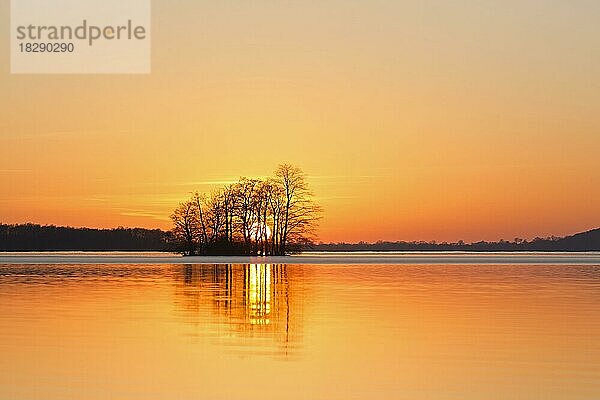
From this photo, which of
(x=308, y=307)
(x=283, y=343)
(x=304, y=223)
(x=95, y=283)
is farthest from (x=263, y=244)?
(x=283, y=343)

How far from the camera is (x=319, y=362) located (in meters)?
14.4

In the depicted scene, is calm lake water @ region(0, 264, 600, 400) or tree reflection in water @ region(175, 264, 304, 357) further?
tree reflection in water @ region(175, 264, 304, 357)

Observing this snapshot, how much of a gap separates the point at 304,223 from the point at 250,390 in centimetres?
6928

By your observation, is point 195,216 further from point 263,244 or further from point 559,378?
point 559,378

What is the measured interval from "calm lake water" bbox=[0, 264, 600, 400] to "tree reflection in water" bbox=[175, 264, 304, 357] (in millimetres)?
51

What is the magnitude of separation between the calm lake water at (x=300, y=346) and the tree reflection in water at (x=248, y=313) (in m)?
0.05

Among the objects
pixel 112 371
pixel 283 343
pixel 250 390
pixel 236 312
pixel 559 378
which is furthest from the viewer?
pixel 236 312

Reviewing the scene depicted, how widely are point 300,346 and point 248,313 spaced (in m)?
6.16

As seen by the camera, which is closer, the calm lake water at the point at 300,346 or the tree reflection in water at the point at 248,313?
the calm lake water at the point at 300,346

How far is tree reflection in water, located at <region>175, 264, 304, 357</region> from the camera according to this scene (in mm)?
16891

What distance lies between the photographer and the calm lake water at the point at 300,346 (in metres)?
12.2

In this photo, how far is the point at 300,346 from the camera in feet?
53.3

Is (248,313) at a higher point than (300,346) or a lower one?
higher

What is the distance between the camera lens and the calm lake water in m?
12.2
